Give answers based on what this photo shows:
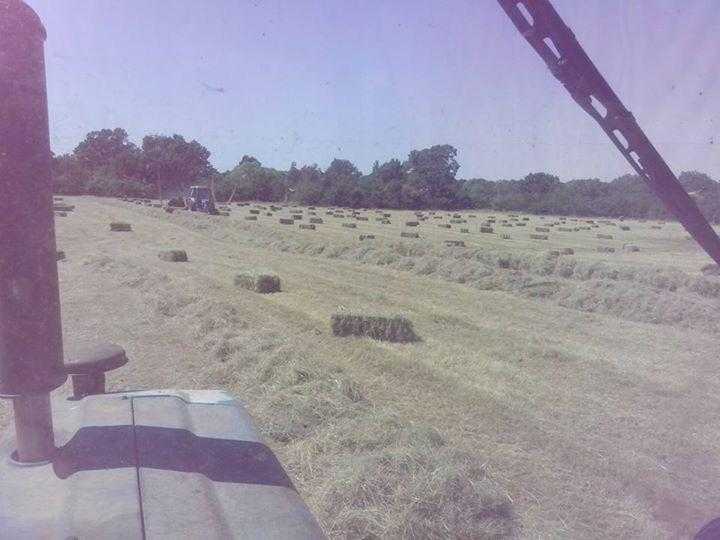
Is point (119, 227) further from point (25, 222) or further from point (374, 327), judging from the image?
point (25, 222)

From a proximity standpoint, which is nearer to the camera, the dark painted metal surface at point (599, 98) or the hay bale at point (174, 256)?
the dark painted metal surface at point (599, 98)

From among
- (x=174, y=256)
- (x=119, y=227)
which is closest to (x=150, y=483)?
(x=174, y=256)

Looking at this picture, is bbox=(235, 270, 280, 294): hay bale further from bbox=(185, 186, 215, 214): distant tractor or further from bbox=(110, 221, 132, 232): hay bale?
bbox=(185, 186, 215, 214): distant tractor

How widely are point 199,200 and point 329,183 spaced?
2276 cm

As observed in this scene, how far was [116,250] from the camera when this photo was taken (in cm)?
2080

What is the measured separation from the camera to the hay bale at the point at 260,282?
13766 millimetres

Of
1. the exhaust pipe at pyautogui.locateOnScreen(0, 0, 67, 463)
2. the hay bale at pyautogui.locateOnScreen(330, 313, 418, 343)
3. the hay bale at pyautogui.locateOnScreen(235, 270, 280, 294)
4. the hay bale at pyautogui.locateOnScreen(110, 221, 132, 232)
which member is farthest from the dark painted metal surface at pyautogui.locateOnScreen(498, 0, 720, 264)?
the hay bale at pyautogui.locateOnScreen(110, 221, 132, 232)

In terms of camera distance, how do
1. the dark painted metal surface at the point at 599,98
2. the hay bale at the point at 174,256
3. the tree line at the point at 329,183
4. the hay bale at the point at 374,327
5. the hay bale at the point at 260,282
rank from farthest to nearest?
1. the tree line at the point at 329,183
2. the hay bale at the point at 174,256
3. the hay bale at the point at 260,282
4. the hay bale at the point at 374,327
5. the dark painted metal surface at the point at 599,98

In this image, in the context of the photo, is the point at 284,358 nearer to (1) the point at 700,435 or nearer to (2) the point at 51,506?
(1) the point at 700,435

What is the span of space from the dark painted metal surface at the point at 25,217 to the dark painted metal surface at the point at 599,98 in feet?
7.20

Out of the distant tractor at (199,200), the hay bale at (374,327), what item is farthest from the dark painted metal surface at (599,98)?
the distant tractor at (199,200)

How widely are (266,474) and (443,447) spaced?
135 inches

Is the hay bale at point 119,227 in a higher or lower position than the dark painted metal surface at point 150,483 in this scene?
lower

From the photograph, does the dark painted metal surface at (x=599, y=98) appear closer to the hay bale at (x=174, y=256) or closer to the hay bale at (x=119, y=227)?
the hay bale at (x=174, y=256)
